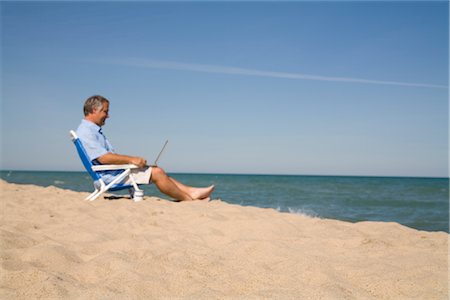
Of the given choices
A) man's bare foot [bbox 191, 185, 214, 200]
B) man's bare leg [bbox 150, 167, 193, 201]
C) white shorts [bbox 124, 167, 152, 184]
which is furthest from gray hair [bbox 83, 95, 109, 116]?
man's bare foot [bbox 191, 185, 214, 200]

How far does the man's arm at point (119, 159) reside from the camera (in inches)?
214

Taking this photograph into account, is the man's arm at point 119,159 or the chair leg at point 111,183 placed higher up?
the man's arm at point 119,159

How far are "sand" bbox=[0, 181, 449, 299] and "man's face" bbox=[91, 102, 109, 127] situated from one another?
1585 millimetres

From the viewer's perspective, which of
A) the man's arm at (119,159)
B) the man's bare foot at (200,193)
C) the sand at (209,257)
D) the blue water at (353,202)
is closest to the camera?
the sand at (209,257)

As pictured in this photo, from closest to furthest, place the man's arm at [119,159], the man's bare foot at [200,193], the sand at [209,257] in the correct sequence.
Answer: the sand at [209,257] < the man's arm at [119,159] < the man's bare foot at [200,193]

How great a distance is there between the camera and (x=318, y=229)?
386 centimetres

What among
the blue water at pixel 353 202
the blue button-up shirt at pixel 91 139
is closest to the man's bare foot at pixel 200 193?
the blue button-up shirt at pixel 91 139

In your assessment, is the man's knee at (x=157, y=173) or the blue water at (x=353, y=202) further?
the blue water at (x=353, y=202)

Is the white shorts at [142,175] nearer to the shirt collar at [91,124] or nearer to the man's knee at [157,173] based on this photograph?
the man's knee at [157,173]

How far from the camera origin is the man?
5480 mm

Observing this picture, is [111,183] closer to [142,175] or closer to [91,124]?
[142,175]

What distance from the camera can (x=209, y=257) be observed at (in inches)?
108

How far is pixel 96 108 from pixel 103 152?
630 millimetres

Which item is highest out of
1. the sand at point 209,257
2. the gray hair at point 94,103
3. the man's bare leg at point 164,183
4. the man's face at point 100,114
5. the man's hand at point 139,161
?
the gray hair at point 94,103
